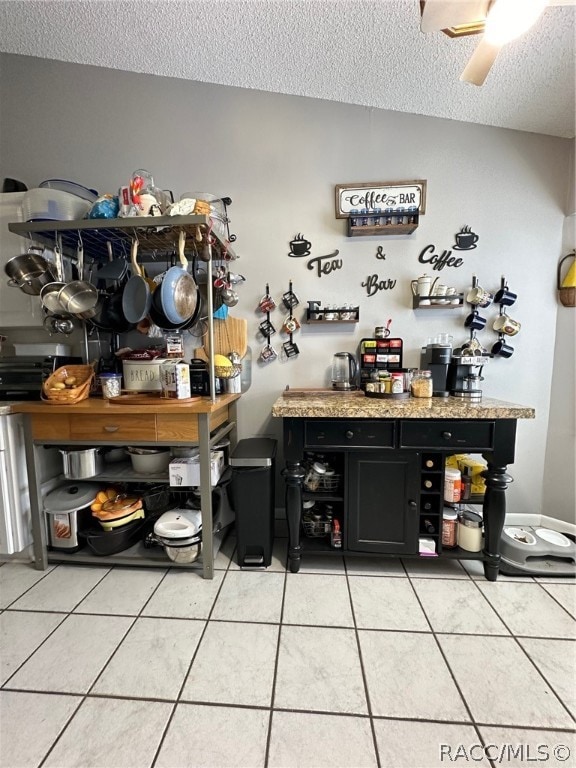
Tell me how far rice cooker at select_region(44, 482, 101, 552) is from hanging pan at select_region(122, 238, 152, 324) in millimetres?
986

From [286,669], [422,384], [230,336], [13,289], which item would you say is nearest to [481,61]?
[422,384]

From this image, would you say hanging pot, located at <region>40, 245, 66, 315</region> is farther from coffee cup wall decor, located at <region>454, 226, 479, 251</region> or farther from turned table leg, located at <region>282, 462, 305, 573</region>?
coffee cup wall decor, located at <region>454, 226, 479, 251</region>

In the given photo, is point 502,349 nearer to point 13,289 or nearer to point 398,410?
point 398,410

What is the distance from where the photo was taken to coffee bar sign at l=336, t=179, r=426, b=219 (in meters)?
1.85

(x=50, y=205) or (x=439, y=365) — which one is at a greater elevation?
(x=50, y=205)

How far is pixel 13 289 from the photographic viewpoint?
70.4 inches

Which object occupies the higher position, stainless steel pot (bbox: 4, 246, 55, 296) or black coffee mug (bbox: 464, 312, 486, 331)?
stainless steel pot (bbox: 4, 246, 55, 296)

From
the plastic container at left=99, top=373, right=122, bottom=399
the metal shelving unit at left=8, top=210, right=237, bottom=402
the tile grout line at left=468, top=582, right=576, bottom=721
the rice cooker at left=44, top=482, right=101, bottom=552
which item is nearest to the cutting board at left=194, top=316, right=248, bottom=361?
the metal shelving unit at left=8, top=210, right=237, bottom=402

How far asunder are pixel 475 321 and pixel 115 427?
6.90 feet

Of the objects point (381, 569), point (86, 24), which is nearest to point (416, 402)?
point (381, 569)

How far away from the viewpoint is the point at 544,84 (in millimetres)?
1552

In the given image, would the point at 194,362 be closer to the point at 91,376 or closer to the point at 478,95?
the point at 91,376

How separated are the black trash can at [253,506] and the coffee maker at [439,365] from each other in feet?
3.36

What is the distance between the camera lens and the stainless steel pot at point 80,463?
1.54 metres
